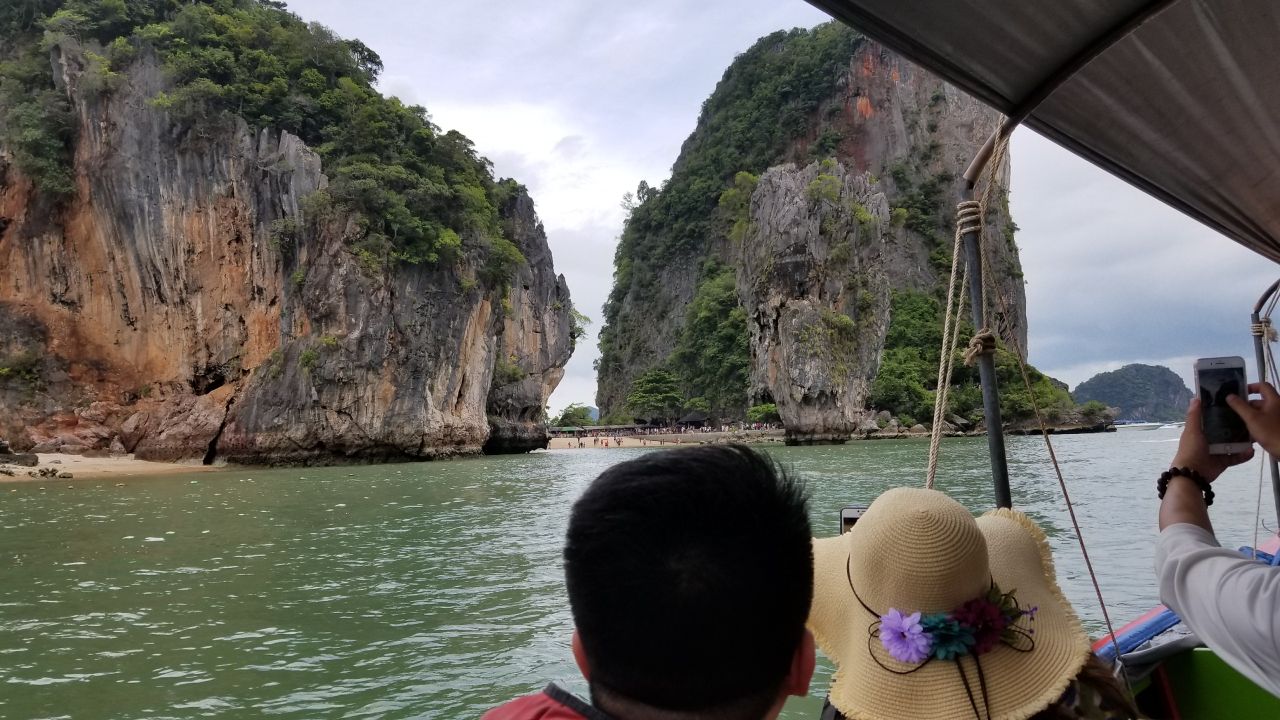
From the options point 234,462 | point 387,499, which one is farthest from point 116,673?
point 234,462

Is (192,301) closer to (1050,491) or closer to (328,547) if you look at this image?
(328,547)

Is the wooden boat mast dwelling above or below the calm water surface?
above

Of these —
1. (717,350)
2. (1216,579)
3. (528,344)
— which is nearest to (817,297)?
(528,344)

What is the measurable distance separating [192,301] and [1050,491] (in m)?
27.0

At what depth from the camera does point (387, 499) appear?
48.5 ft

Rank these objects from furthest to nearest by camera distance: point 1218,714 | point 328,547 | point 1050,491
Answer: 1. point 1050,491
2. point 328,547
3. point 1218,714

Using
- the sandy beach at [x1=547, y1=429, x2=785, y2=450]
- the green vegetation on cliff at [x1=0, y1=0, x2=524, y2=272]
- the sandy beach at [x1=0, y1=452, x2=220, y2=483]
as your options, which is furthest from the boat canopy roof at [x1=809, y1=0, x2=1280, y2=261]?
the sandy beach at [x1=547, y1=429, x2=785, y2=450]

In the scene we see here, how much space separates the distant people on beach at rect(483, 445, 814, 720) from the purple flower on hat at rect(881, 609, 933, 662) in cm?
78

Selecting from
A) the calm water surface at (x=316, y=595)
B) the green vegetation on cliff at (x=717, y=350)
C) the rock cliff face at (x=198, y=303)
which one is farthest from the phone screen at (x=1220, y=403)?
the green vegetation on cliff at (x=717, y=350)

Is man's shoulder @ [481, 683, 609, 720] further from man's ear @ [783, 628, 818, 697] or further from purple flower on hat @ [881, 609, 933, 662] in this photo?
purple flower on hat @ [881, 609, 933, 662]

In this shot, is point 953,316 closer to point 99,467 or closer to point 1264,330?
point 1264,330

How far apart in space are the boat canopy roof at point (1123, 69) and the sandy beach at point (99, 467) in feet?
78.0

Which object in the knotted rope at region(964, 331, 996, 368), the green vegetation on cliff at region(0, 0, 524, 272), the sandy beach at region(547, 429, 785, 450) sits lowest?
the sandy beach at region(547, 429, 785, 450)

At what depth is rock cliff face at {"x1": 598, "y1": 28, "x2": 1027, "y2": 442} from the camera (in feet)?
125
